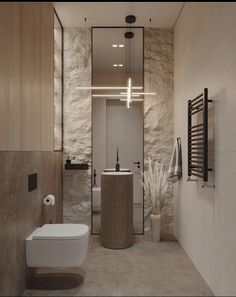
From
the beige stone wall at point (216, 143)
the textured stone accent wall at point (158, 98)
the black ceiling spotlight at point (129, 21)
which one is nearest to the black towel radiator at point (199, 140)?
the beige stone wall at point (216, 143)

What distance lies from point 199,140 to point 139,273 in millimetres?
1348

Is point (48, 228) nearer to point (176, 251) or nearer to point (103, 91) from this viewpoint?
point (176, 251)

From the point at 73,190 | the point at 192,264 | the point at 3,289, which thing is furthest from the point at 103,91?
the point at 3,289

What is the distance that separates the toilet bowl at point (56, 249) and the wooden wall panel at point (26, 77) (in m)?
0.76

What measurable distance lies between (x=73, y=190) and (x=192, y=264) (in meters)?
1.86

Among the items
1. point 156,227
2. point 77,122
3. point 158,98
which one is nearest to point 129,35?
point 158,98

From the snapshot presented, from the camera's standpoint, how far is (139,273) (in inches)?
104

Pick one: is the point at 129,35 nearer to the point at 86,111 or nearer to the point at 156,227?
the point at 86,111

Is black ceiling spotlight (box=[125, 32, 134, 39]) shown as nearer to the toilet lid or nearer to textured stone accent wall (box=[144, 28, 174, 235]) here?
textured stone accent wall (box=[144, 28, 174, 235])

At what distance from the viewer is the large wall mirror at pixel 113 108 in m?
3.85

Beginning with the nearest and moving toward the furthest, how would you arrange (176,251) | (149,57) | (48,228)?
(48,228) < (176,251) < (149,57)

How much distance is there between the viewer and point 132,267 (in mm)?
2787

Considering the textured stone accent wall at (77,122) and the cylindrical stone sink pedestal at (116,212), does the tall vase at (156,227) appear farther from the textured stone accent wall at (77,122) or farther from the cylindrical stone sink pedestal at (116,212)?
the textured stone accent wall at (77,122)

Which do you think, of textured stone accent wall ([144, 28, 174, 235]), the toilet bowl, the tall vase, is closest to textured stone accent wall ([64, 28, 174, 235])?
textured stone accent wall ([144, 28, 174, 235])
